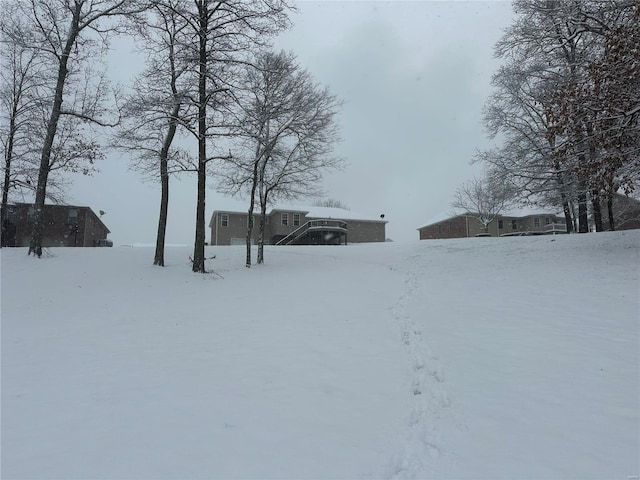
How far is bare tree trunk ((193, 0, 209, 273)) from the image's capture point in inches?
510

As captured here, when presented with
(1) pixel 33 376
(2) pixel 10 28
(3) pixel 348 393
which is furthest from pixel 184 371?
(2) pixel 10 28

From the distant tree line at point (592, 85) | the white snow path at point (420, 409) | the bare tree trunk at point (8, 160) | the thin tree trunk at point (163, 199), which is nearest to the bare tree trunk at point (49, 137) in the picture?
the thin tree trunk at point (163, 199)

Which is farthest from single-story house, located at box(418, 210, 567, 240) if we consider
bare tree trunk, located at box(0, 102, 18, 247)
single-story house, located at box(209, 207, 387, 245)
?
bare tree trunk, located at box(0, 102, 18, 247)

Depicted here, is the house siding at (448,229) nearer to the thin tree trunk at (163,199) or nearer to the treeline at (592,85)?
the treeline at (592,85)

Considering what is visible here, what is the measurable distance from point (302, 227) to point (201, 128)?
22194mm

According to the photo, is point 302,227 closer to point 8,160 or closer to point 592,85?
point 8,160

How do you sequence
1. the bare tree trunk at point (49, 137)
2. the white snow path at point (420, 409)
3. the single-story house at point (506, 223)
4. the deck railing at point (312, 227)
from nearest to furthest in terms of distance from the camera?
the white snow path at point (420, 409), the bare tree trunk at point (49, 137), the deck railing at point (312, 227), the single-story house at point (506, 223)

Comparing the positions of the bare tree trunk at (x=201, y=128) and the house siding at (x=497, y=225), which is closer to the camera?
the bare tree trunk at (x=201, y=128)

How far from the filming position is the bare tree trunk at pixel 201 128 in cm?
1295

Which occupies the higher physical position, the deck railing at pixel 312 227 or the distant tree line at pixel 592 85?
the distant tree line at pixel 592 85

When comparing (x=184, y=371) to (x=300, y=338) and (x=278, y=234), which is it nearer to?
(x=300, y=338)

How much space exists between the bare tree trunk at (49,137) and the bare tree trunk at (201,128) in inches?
233

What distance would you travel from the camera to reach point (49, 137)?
14602mm

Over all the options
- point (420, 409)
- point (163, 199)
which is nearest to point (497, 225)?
point (163, 199)
